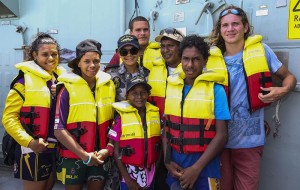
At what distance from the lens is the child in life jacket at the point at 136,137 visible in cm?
239

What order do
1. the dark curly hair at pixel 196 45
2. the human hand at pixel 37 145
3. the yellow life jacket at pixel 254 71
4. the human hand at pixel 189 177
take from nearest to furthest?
the human hand at pixel 189 177
the dark curly hair at pixel 196 45
the yellow life jacket at pixel 254 71
the human hand at pixel 37 145

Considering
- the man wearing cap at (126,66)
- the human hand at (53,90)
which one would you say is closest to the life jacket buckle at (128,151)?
the man wearing cap at (126,66)

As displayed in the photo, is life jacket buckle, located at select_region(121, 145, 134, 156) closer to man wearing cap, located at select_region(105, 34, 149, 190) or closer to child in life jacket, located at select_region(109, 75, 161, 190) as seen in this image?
child in life jacket, located at select_region(109, 75, 161, 190)

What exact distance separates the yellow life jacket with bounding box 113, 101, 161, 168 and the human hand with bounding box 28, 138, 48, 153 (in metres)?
0.67

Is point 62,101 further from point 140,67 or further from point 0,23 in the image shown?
point 0,23

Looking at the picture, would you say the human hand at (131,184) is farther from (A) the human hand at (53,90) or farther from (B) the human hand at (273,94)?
(B) the human hand at (273,94)

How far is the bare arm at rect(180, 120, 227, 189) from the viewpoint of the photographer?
82.6 inches

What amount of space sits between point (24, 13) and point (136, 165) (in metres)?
3.19

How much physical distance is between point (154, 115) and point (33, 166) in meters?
1.13

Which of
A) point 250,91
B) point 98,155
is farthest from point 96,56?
point 250,91

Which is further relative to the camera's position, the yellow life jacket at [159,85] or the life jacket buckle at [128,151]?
the yellow life jacket at [159,85]

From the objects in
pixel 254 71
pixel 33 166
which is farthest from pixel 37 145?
pixel 254 71

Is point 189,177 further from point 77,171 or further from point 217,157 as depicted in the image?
point 77,171

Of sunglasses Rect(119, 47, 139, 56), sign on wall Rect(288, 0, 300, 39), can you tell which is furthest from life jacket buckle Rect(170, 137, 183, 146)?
sign on wall Rect(288, 0, 300, 39)
